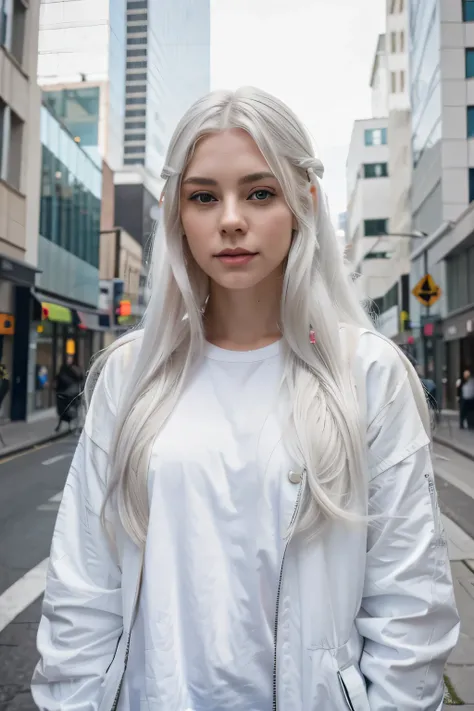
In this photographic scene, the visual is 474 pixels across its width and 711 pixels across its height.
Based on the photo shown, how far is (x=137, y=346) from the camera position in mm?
1577

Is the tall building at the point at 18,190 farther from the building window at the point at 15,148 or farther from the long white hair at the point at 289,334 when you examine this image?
the long white hair at the point at 289,334

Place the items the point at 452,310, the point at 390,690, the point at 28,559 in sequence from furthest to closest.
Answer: the point at 452,310 < the point at 28,559 < the point at 390,690

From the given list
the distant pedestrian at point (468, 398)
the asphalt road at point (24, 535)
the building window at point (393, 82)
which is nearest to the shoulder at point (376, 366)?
the asphalt road at point (24, 535)

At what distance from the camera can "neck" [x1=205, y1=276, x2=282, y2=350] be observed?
5.04 ft

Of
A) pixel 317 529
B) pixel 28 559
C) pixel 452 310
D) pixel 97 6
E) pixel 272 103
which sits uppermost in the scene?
pixel 97 6

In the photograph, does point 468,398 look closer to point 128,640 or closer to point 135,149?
point 128,640

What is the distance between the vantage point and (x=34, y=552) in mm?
5793

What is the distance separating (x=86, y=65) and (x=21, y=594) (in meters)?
13.4

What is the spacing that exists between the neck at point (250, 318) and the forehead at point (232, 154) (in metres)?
0.29

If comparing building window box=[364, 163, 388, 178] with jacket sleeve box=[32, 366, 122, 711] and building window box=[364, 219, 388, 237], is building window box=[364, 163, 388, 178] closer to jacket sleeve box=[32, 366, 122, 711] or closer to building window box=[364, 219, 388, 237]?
building window box=[364, 219, 388, 237]

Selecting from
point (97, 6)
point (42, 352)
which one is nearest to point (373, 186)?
point (42, 352)

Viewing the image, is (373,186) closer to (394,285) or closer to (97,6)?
(394,285)

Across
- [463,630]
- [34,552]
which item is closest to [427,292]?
[34,552]

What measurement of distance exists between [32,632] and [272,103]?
358 cm
